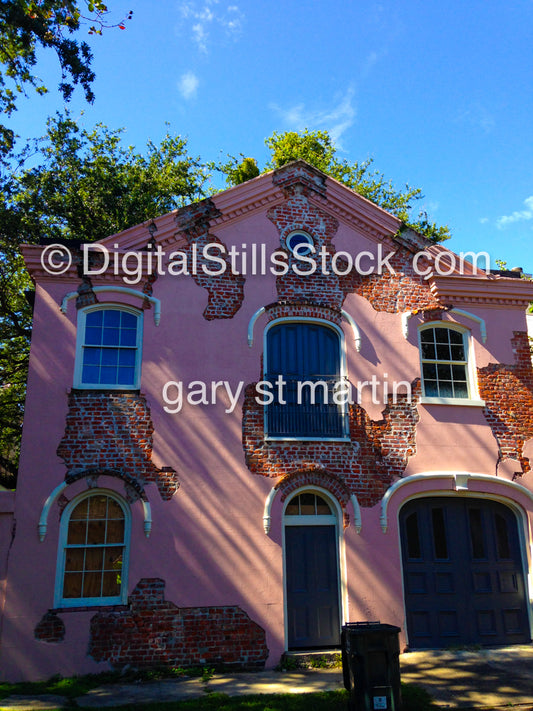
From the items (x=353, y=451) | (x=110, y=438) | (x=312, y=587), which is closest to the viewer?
(x=110, y=438)

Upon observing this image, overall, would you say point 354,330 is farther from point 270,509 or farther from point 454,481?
point 270,509

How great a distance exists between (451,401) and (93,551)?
7.41 metres

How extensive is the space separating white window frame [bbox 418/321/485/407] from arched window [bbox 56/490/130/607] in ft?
20.7

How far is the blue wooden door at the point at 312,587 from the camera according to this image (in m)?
10.5

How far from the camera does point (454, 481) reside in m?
11.6

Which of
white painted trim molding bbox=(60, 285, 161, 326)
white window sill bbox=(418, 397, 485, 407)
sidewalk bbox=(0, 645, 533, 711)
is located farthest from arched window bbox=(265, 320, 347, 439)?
sidewalk bbox=(0, 645, 533, 711)

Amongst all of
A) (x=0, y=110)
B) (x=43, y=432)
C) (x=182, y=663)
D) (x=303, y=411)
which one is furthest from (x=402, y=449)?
(x=0, y=110)

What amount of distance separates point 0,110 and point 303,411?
824 centimetres

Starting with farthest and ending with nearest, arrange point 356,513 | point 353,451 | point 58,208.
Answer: point 58,208 → point 353,451 → point 356,513

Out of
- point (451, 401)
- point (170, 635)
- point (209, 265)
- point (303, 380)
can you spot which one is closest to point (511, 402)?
point (451, 401)

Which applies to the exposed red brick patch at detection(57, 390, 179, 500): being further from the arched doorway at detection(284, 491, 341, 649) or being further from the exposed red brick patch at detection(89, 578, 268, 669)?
the arched doorway at detection(284, 491, 341, 649)

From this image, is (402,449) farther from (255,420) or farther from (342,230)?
(342,230)

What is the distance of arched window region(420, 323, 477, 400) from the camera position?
1239cm

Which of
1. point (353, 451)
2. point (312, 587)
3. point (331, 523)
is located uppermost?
point (353, 451)
